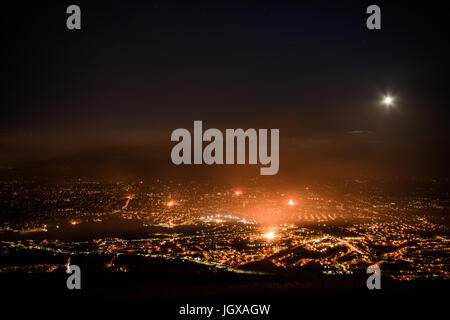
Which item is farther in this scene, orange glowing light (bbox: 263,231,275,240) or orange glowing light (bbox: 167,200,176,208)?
Result: orange glowing light (bbox: 167,200,176,208)

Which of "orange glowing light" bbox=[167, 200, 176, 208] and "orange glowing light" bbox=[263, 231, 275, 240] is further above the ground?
"orange glowing light" bbox=[263, 231, 275, 240]

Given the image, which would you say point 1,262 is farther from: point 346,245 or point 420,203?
point 420,203

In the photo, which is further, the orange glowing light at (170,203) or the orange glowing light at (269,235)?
the orange glowing light at (170,203)

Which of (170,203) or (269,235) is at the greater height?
(269,235)

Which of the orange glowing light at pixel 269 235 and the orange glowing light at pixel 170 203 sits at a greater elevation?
the orange glowing light at pixel 269 235

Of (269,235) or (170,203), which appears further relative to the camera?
(170,203)

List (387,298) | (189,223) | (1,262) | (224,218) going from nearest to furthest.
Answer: (387,298), (1,262), (189,223), (224,218)

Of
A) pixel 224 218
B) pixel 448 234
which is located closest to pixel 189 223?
pixel 224 218
